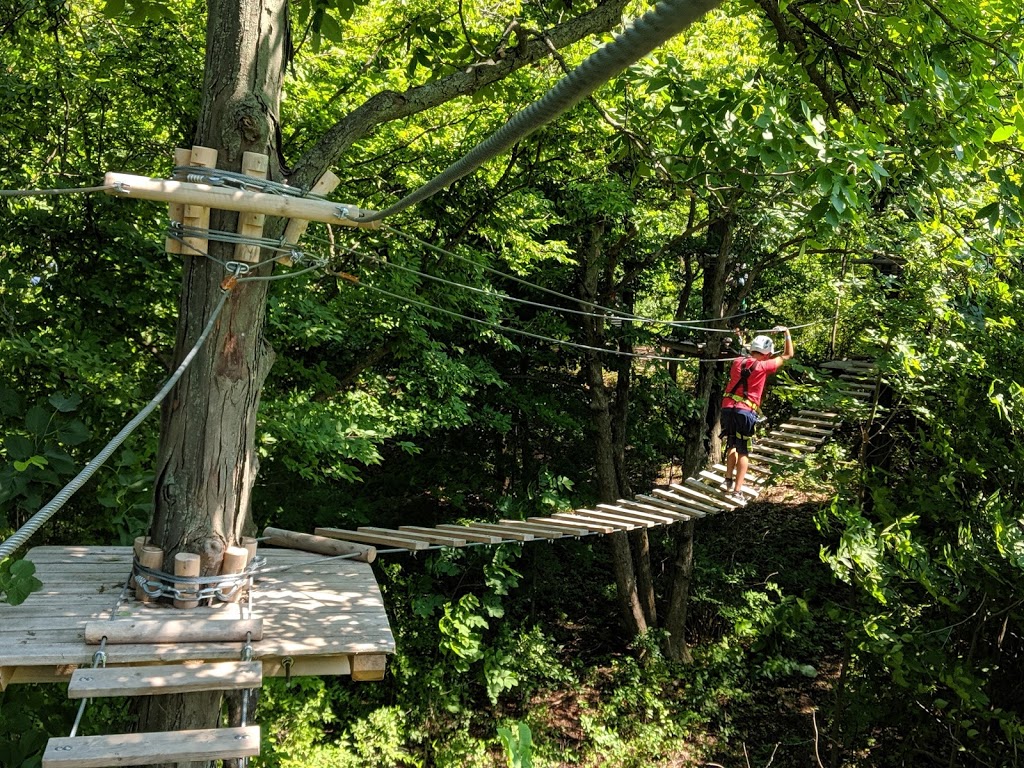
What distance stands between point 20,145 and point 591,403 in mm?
5224

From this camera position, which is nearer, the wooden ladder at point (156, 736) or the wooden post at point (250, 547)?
the wooden ladder at point (156, 736)

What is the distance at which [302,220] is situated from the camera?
2.66 m

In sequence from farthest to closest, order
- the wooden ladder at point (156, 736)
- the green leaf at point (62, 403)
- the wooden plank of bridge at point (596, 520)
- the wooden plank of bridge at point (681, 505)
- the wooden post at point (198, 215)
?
the wooden plank of bridge at point (681, 505)
the wooden plank of bridge at point (596, 520)
the green leaf at point (62, 403)
the wooden post at point (198, 215)
the wooden ladder at point (156, 736)

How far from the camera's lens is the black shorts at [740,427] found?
5.21 meters

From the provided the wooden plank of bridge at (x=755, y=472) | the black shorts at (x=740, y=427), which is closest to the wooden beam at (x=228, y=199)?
the black shorts at (x=740, y=427)

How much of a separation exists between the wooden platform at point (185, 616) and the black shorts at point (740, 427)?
9.59 ft

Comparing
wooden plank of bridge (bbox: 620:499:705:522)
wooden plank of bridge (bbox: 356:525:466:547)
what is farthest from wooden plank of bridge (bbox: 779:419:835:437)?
wooden plank of bridge (bbox: 356:525:466:547)

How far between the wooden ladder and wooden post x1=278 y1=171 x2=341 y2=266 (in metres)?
1.22

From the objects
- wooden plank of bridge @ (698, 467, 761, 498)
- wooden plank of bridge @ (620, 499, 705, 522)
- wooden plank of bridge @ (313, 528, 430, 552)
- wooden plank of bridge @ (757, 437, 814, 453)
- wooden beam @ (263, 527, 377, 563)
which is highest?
wooden plank of bridge @ (757, 437, 814, 453)

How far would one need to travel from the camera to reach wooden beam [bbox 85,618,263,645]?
2.36m

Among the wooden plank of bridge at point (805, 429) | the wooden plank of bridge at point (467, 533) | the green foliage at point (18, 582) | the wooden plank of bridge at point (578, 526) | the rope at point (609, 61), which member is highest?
the rope at point (609, 61)

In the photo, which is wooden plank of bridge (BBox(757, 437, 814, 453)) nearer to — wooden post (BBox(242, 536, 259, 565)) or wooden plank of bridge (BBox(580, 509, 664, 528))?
wooden plank of bridge (BBox(580, 509, 664, 528))

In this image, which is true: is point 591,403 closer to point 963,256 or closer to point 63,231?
point 963,256

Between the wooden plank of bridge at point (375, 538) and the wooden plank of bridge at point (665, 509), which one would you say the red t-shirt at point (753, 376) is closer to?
the wooden plank of bridge at point (665, 509)
